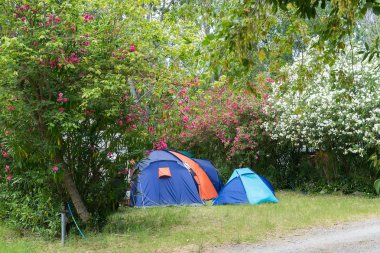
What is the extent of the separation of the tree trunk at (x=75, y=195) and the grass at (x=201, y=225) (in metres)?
0.47

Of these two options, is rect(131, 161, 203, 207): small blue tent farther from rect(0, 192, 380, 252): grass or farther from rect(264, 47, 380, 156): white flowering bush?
rect(264, 47, 380, 156): white flowering bush

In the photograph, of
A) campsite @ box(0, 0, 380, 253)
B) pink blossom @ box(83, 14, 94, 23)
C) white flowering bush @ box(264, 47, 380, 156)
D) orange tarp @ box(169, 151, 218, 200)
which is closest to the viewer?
campsite @ box(0, 0, 380, 253)

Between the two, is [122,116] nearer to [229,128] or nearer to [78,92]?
[78,92]

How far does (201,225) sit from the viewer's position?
1001cm

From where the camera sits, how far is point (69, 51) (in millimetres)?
7902

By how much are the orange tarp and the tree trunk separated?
5407 mm

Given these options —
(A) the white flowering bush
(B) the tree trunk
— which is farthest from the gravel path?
(A) the white flowering bush

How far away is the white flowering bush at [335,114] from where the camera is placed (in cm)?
1320

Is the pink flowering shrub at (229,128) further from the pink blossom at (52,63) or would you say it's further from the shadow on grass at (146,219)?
the pink blossom at (52,63)

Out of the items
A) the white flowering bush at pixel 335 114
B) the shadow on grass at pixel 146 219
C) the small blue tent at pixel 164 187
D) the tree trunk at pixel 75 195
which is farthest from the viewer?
the small blue tent at pixel 164 187

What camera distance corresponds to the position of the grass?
817cm

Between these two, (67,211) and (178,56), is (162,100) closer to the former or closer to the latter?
(178,56)

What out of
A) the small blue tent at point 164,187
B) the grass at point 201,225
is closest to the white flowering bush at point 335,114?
the grass at point 201,225

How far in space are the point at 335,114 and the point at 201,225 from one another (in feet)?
19.9
